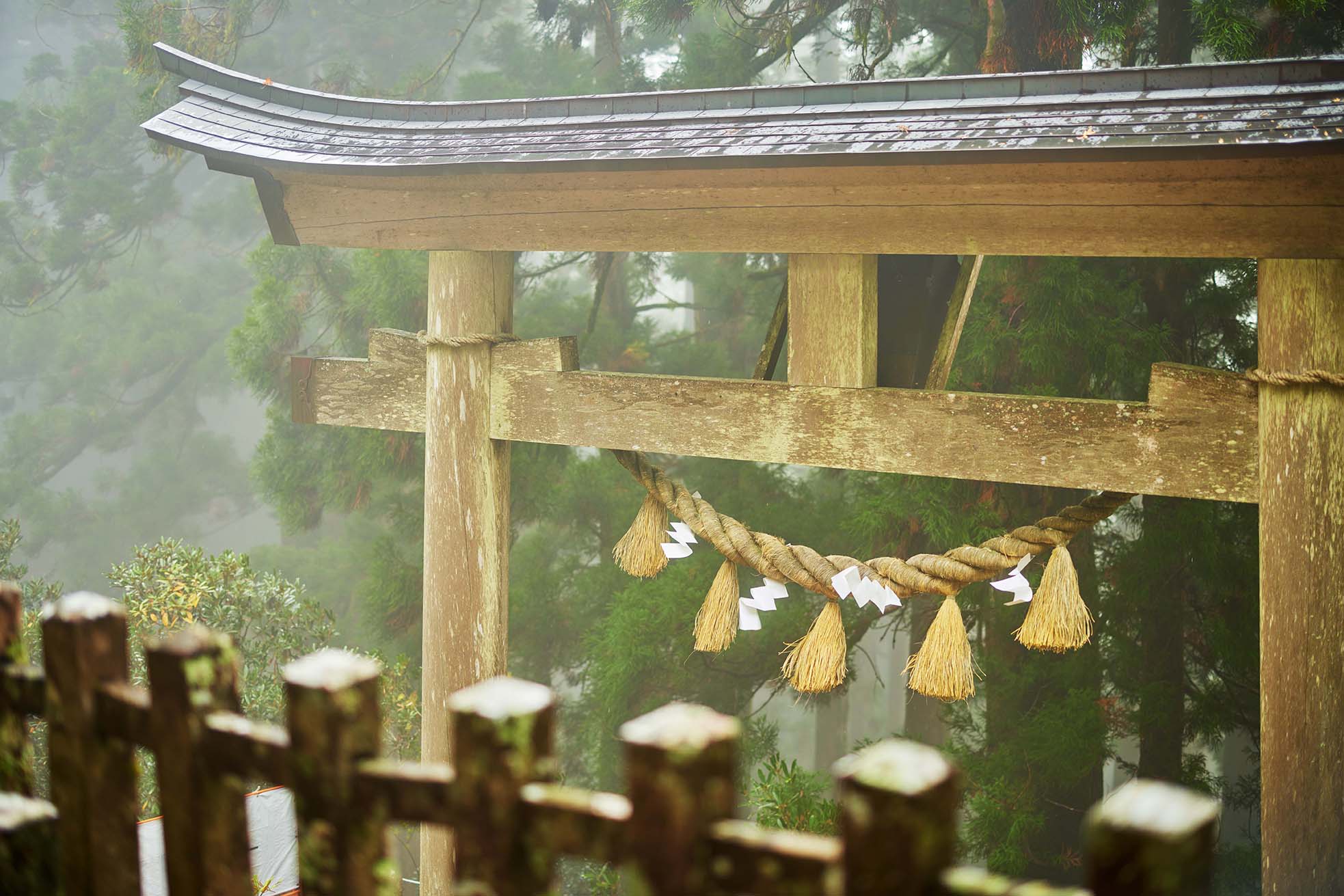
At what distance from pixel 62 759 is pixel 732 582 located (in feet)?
5.13

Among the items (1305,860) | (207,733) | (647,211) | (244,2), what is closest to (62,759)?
(207,733)

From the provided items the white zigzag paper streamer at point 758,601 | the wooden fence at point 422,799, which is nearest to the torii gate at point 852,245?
the white zigzag paper streamer at point 758,601

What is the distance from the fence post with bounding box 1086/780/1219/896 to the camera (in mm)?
488

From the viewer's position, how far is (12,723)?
2.99ft

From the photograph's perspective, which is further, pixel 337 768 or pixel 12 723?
pixel 12 723

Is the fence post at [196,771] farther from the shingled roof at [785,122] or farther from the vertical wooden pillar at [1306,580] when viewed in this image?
the vertical wooden pillar at [1306,580]

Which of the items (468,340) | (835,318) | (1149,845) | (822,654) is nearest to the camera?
(1149,845)

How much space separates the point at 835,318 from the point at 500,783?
1497mm

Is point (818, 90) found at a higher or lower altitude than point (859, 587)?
higher

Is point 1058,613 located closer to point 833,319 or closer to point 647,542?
point 833,319

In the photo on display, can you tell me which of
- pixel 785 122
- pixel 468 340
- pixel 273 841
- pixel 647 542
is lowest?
pixel 273 841

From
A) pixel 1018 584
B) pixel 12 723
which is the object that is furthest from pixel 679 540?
pixel 12 723

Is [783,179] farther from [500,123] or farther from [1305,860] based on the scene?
[1305,860]

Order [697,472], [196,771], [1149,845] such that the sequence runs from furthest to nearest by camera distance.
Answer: [697,472], [196,771], [1149,845]
